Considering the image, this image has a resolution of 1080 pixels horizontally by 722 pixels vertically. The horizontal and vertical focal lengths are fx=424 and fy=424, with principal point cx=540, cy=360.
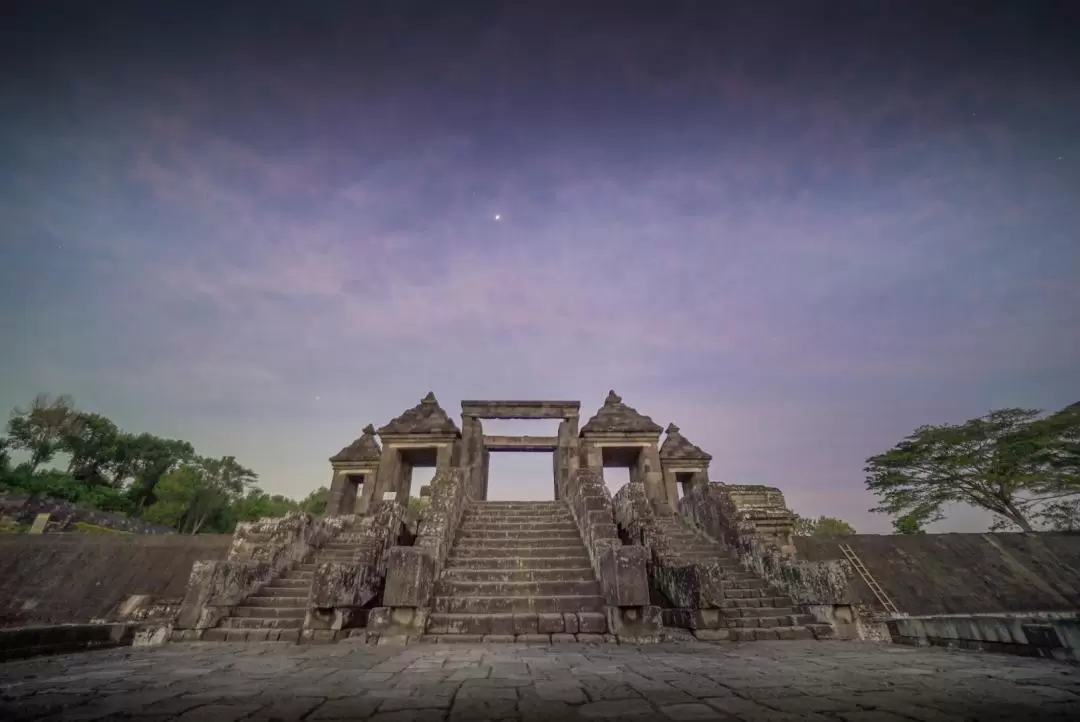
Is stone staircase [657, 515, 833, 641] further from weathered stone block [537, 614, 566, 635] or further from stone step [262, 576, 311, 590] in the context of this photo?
stone step [262, 576, 311, 590]

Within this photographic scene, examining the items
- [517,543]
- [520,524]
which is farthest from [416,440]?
[517,543]

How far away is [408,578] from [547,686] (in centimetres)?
423

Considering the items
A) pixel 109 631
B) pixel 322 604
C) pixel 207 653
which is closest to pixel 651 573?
pixel 322 604

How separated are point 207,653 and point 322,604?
1.65 meters

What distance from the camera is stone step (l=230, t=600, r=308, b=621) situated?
832 cm

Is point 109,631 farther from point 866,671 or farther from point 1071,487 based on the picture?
point 1071,487

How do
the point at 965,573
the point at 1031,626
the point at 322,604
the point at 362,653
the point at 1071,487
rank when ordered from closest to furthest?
the point at 1031,626
the point at 362,653
the point at 322,604
the point at 965,573
the point at 1071,487

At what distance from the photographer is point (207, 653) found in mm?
6023

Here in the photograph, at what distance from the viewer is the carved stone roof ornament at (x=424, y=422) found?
55.1ft

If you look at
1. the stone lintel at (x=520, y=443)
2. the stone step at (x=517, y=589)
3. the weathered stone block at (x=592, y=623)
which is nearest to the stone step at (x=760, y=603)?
the stone step at (x=517, y=589)

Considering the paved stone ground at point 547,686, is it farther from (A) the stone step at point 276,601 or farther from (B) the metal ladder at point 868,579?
(B) the metal ladder at point 868,579

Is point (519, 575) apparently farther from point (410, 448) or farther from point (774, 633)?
point (410, 448)

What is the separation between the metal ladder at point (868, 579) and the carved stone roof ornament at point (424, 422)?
557 inches

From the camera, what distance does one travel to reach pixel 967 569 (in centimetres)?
1353
